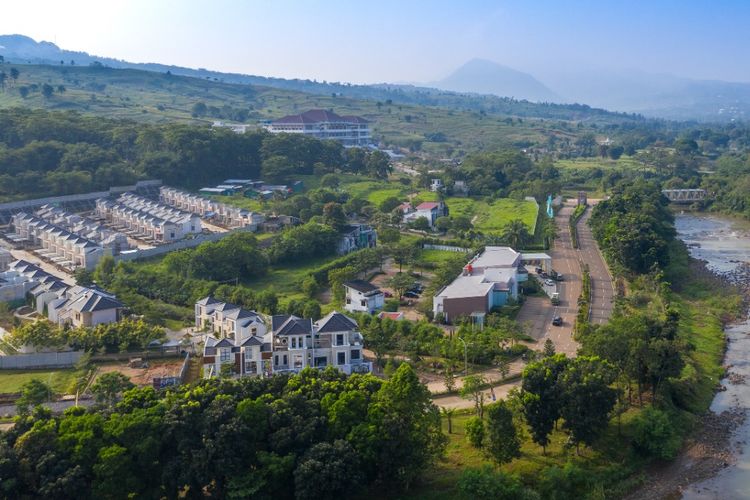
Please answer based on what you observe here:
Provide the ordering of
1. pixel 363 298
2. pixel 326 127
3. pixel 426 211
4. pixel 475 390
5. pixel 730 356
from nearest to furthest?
pixel 475 390 → pixel 730 356 → pixel 363 298 → pixel 426 211 → pixel 326 127

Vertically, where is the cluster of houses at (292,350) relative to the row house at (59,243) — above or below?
above

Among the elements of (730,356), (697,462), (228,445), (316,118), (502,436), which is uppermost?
(316,118)

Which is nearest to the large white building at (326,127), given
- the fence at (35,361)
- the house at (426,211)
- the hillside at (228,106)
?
the hillside at (228,106)

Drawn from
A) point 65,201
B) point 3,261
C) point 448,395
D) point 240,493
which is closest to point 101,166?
point 65,201

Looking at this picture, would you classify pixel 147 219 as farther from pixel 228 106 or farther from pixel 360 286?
pixel 228 106

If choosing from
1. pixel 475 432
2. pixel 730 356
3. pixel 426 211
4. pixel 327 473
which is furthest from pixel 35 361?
pixel 426 211

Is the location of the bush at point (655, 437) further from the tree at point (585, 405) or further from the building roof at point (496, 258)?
the building roof at point (496, 258)
